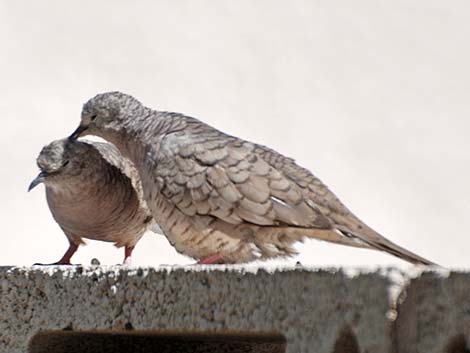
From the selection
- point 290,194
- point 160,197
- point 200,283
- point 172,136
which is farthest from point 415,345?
point 172,136

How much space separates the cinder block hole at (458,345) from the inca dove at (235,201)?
773mm

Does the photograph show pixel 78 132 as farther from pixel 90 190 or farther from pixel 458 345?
pixel 458 345

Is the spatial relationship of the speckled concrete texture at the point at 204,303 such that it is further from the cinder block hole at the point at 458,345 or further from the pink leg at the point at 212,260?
the pink leg at the point at 212,260

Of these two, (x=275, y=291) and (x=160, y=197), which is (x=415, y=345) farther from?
(x=160, y=197)

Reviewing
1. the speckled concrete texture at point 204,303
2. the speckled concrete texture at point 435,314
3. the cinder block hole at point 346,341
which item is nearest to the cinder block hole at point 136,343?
the speckled concrete texture at point 204,303

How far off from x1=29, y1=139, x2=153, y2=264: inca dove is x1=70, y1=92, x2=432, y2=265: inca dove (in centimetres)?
22

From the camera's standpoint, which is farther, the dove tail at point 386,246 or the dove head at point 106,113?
the dove head at point 106,113

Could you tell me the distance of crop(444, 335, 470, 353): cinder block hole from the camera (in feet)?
6.86

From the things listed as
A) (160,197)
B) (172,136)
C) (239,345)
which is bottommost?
(239,345)

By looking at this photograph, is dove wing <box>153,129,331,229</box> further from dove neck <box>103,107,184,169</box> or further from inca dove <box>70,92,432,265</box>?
dove neck <box>103,107,184,169</box>

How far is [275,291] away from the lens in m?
2.36

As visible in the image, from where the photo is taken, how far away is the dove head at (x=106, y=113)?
3.58 meters

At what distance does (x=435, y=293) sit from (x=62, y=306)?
109 centimetres

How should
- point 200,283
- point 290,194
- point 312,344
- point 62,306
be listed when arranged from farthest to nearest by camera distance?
1. point 290,194
2. point 62,306
3. point 200,283
4. point 312,344
